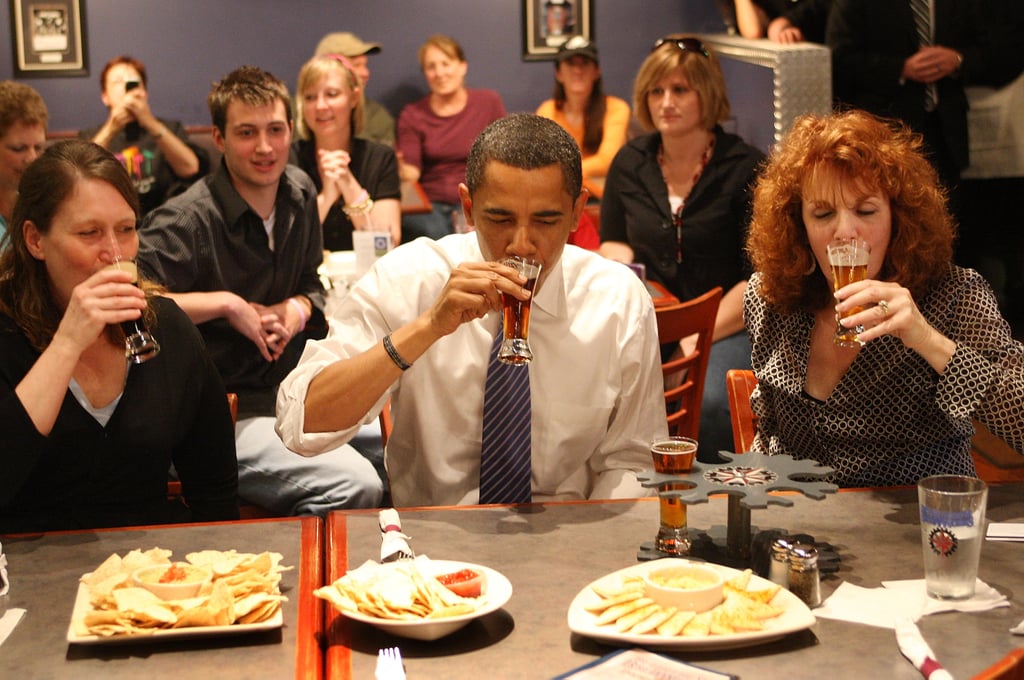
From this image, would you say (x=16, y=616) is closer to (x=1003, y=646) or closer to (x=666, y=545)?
(x=666, y=545)

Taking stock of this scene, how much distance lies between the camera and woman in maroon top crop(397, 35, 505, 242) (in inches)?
308

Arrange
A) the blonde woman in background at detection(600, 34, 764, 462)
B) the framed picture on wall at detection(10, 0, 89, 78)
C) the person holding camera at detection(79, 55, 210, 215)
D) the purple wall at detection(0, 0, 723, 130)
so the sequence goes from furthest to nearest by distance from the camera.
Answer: the purple wall at detection(0, 0, 723, 130), the framed picture on wall at detection(10, 0, 89, 78), the person holding camera at detection(79, 55, 210, 215), the blonde woman in background at detection(600, 34, 764, 462)

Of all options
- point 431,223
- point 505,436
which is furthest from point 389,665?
point 431,223

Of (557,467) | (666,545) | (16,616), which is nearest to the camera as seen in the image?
(16,616)

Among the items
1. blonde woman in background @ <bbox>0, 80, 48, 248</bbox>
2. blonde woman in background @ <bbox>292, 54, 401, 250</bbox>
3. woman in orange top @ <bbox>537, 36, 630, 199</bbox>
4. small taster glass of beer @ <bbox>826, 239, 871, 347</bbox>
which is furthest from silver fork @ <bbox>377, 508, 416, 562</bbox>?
woman in orange top @ <bbox>537, 36, 630, 199</bbox>

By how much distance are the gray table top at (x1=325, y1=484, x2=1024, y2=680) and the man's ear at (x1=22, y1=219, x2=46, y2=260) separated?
93cm

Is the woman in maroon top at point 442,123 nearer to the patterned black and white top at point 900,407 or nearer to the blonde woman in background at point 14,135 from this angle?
the blonde woman in background at point 14,135

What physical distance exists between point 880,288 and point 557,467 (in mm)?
781

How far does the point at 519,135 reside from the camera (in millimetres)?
2473

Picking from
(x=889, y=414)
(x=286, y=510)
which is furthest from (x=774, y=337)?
(x=286, y=510)

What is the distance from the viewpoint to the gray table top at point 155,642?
1.62 m

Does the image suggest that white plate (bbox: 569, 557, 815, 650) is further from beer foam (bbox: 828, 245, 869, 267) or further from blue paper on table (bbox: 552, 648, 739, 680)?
beer foam (bbox: 828, 245, 869, 267)

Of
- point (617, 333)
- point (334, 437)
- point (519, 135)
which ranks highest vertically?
point (519, 135)

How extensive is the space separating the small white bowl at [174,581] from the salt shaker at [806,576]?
885 mm
